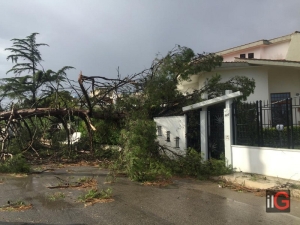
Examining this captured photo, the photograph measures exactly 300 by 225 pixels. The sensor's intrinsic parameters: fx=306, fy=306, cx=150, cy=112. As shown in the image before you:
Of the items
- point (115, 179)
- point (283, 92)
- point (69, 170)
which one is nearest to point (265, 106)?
point (115, 179)

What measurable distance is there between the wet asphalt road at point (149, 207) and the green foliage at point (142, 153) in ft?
1.61

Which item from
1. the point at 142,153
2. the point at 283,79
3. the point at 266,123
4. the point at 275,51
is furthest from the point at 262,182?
the point at 275,51

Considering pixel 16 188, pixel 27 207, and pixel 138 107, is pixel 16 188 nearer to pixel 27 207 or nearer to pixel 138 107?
pixel 27 207

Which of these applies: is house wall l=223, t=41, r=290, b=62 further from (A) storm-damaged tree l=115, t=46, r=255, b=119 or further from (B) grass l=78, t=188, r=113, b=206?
(B) grass l=78, t=188, r=113, b=206

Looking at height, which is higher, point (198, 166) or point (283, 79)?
point (283, 79)

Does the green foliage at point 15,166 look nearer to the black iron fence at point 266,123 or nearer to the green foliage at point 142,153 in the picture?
the green foliage at point 142,153

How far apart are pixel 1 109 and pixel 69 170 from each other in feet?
18.0

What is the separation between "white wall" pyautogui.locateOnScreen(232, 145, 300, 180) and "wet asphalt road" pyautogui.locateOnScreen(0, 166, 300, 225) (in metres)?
1.19

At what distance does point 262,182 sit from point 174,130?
457cm

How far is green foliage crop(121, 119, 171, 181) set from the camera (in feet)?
28.8

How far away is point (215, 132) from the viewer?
34.2ft

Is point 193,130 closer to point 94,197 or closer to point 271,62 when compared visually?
point 94,197

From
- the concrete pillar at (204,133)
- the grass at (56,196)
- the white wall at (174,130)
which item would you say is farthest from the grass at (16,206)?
the concrete pillar at (204,133)

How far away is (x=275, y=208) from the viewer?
6.35 metres
